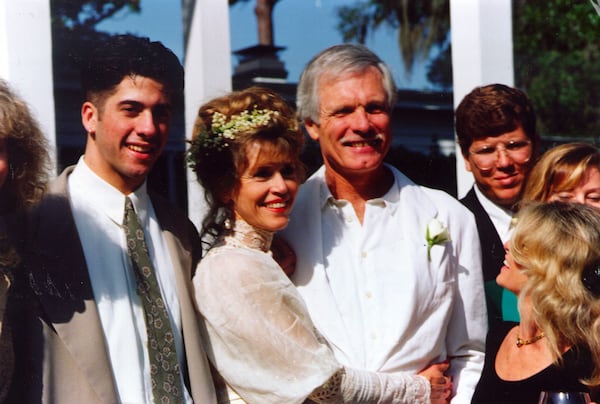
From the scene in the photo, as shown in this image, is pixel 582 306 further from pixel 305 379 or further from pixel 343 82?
pixel 343 82

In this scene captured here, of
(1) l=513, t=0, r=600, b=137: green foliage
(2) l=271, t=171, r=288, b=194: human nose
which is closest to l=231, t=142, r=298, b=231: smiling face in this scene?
(2) l=271, t=171, r=288, b=194: human nose

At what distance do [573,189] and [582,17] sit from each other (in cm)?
1055

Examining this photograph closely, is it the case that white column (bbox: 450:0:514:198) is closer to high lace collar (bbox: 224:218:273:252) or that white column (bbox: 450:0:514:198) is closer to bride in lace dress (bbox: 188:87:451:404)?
bride in lace dress (bbox: 188:87:451:404)

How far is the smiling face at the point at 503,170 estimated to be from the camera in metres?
4.29

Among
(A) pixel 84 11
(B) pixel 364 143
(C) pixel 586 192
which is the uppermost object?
(A) pixel 84 11

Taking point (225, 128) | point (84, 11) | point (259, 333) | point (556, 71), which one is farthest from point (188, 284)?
point (556, 71)

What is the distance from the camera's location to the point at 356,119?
12.3 feet

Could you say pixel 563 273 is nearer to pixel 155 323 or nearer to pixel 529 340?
pixel 529 340

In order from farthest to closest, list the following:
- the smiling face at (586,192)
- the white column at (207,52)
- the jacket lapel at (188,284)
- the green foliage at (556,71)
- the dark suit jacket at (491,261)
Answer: the green foliage at (556,71), the white column at (207,52), the dark suit jacket at (491,261), the smiling face at (586,192), the jacket lapel at (188,284)

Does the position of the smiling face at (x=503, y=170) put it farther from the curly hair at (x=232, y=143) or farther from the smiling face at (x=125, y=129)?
the smiling face at (x=125, y=129)

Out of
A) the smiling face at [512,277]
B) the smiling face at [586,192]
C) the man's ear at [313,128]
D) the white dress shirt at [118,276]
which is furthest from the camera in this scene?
the smiling face at [586,192]

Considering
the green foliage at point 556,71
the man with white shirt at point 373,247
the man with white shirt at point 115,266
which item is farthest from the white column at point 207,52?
the green foliage at point 556,71

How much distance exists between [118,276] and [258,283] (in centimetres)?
48

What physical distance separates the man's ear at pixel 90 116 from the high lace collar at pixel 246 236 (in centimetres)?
61
